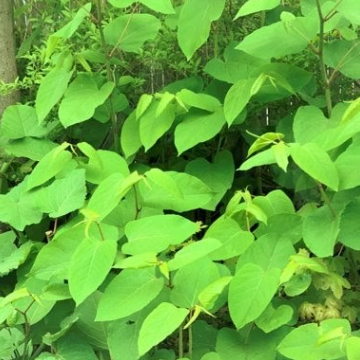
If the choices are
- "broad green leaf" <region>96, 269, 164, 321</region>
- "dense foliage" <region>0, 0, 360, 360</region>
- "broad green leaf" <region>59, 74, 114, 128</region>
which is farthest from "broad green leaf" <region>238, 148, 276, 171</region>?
"broad green leaf" <region>59, 74, 114, 128</region>

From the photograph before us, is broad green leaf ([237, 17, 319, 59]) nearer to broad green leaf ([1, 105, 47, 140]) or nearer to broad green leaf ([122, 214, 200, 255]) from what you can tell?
broad green leaf ([122, 214, 200, 255])

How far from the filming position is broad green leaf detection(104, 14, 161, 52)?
Result: 2.03 metres

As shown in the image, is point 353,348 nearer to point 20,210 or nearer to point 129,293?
point 129,293

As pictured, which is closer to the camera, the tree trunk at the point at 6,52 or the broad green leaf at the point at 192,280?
the broad green leaf at the point at 192,280

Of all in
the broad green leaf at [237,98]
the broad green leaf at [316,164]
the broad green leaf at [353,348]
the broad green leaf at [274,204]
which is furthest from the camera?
the broad green leaf at [237,98]

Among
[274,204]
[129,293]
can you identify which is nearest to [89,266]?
[129,293]

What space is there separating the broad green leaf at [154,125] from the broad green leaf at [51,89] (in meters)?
0.27

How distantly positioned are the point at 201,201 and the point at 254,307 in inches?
18.0

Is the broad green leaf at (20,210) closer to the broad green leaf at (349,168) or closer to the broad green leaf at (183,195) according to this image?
the broad green leaf at (183,195)

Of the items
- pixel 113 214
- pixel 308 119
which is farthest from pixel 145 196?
pixel 308 119

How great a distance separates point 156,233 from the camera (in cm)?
152

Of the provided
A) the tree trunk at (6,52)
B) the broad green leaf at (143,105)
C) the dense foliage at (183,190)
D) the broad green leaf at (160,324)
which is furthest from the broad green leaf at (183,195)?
the tree trunk at (6,52)

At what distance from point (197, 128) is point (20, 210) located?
566mm

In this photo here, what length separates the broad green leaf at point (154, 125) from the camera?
6.31 feet
